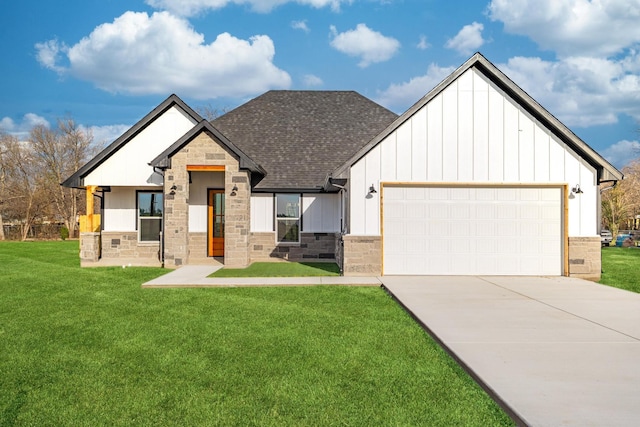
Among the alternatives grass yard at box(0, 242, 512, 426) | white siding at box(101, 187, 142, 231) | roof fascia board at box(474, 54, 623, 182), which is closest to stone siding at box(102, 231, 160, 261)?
white siding at box(101, 187, 142, 231)

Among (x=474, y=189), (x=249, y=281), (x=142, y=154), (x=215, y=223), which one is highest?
(x=142, y=154)

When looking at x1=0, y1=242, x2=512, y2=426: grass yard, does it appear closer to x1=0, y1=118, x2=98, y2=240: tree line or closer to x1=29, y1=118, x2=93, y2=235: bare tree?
x1=0, y1=118, x2=98, y2=240: tree line

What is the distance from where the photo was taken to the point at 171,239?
14898mm

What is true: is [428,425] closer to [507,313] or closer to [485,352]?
[485,352]

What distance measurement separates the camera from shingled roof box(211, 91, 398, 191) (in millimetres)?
17344

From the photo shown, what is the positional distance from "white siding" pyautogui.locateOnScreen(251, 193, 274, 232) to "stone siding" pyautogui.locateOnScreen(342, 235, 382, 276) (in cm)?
520

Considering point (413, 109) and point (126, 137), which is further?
point (126, 137)

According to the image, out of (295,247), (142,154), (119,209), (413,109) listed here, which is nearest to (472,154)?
(413,109)

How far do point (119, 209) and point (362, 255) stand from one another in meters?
9.93

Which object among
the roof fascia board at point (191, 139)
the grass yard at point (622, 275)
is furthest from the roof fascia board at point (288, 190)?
the grass yard at point (622, 275)

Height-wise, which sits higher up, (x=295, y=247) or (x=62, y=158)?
(x=62, y=158)

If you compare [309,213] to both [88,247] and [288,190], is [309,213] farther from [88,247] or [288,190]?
[88,247]

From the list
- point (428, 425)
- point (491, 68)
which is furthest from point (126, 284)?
point (491, 68)

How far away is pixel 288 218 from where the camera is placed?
1709 cm
